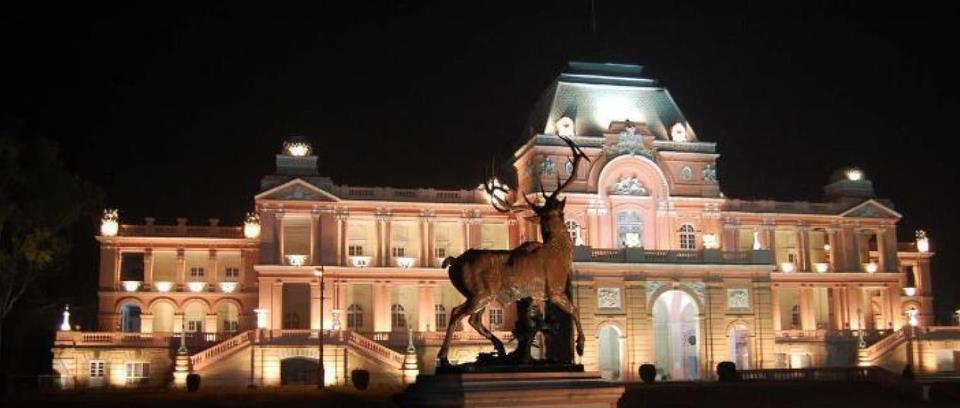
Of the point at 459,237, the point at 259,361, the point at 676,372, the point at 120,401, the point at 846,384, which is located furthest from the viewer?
the point at 459,237

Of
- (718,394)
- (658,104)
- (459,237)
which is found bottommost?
(718,394)

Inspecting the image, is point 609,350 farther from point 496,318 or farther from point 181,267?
point 181,267

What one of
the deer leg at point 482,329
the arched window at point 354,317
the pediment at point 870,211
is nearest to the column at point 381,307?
the arched window at point 354,317

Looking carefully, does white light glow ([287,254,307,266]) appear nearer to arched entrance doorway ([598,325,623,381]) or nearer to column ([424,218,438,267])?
column ([424,218,438,267])

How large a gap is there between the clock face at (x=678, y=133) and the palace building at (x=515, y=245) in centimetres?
17

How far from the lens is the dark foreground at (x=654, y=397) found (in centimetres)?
4262

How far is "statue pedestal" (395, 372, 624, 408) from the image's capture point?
18.1 metres

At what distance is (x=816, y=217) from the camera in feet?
260

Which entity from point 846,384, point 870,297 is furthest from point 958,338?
point 846,384

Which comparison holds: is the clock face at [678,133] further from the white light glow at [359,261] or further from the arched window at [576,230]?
the white light glow at [359,261]

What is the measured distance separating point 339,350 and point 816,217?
120ft

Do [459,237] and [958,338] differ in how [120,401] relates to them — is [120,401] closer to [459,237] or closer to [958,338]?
[459,237]

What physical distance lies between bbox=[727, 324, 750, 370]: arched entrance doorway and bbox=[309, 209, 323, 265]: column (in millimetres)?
25502

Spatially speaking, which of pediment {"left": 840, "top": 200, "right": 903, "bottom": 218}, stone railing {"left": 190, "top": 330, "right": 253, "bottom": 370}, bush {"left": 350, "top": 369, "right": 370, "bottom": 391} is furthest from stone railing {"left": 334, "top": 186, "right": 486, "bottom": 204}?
pediment {"left": 840, "top": 200, "right": 903, "bottom": 218}
